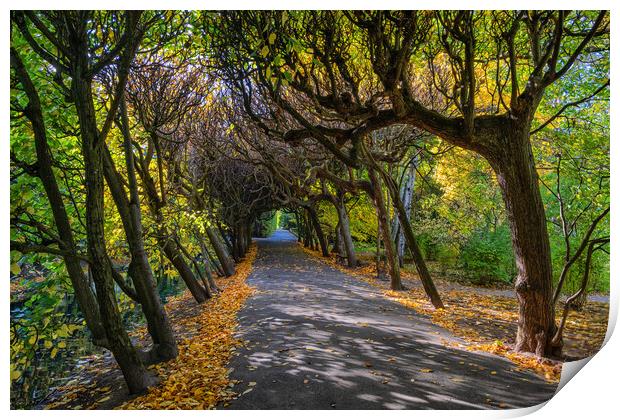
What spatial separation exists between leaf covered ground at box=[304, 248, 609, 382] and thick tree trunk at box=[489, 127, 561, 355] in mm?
349

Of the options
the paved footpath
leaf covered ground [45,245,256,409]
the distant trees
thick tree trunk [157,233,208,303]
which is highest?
the distant trees

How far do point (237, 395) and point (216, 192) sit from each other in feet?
57.8

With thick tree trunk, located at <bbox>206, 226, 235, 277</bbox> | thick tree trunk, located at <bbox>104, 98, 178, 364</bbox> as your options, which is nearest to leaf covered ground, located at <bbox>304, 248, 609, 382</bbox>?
thick tree trunk, located at <bbox>104, 98, 178, 364</bbox>

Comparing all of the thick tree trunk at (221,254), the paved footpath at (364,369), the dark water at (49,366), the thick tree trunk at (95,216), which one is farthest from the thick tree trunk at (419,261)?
the thick tree trunk at (221,254)

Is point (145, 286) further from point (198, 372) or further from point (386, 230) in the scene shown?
point (386, 230)

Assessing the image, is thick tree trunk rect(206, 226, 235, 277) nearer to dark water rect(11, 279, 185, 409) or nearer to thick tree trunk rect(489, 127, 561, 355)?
dark water rect(11, 279, 185, 409)

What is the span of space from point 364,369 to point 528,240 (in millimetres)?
2777

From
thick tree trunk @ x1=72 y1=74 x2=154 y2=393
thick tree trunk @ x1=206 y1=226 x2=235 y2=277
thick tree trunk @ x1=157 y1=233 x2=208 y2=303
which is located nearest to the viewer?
thick tree trunk @ x1=72 y1=74 x2=154 y2=393

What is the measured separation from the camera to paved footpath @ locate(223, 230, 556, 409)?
415cm

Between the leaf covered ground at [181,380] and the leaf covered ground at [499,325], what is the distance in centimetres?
348

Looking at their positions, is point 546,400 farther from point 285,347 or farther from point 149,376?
point 149,376

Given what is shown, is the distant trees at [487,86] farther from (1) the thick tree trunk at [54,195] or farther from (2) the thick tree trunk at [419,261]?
(2) the thick tree trunk at [419,261]

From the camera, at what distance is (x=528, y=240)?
549cm
